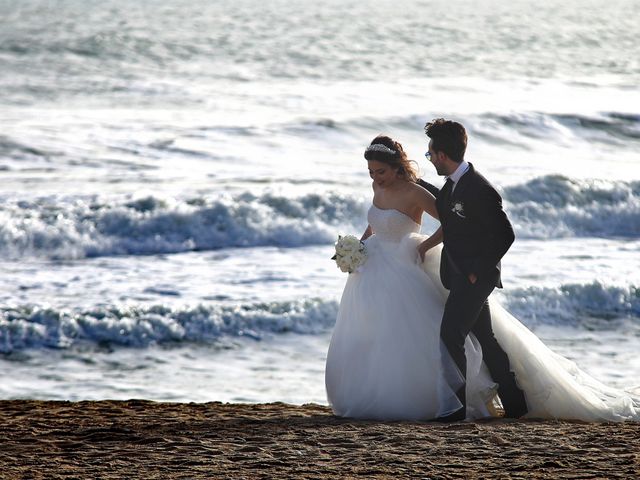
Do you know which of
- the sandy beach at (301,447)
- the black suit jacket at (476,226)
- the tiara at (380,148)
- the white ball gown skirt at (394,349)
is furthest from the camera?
the tiara at (380,148)

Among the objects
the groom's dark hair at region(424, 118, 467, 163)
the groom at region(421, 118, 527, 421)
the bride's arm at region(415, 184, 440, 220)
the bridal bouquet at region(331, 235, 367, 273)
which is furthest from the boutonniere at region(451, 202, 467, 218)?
the bridal bouquet at region(331, 235, 367, 273)

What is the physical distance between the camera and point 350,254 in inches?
277

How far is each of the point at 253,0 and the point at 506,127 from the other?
97.0ft

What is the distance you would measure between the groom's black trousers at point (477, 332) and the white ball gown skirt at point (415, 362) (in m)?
0.06

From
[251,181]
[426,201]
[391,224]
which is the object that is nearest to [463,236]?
[426,201]

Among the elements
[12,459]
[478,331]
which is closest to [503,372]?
[478,331]

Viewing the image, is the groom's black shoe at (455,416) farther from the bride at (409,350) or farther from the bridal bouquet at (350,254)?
the bridal bouquet at (350,254)

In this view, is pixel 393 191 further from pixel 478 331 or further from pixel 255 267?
pixel 255 267

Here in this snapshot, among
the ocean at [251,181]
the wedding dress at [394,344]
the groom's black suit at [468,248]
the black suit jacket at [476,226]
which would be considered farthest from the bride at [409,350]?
the ocean at [251,181]

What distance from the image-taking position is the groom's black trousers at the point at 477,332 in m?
6.61

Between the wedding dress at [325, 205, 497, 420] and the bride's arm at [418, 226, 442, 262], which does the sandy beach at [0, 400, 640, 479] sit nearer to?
the wedding dress at [325, 205, 497, 420]

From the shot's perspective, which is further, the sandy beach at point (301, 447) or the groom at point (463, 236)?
the groom at point (463, 236)

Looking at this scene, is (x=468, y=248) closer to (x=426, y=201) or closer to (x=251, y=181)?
(x=426, y=201)

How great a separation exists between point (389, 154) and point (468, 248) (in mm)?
773
